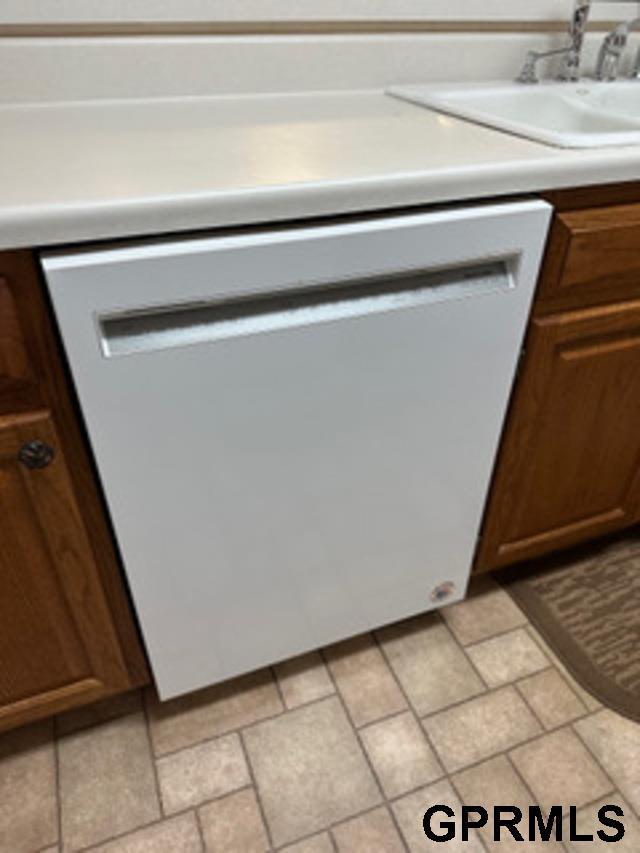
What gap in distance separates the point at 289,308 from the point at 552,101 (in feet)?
3.10

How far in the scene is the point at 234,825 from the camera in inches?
41.0

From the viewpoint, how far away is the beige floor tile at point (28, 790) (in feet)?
3.37

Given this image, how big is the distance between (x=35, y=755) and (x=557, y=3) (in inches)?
73.9

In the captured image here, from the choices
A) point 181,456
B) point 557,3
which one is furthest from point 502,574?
point 557,3

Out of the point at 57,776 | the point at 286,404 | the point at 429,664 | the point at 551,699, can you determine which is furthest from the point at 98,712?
the point at 551,699

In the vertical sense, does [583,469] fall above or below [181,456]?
below

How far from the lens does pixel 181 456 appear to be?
2.65ft

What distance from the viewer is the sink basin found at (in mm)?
1223

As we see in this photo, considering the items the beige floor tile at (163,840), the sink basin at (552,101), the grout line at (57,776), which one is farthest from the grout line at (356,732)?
the sink basin at (552,101)

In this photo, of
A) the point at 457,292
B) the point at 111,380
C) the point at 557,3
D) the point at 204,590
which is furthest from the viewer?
the point at 557,3

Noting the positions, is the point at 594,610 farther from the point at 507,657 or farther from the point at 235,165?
the point at 235,165

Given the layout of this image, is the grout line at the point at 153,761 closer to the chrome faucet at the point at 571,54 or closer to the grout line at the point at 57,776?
the grout line at the point at 57,776

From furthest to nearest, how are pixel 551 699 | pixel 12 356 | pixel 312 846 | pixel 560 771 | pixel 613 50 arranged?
pixel 613 50 < pixel 551 699 < pixel 560 771 < pixel 312 846 < pixel 12 356

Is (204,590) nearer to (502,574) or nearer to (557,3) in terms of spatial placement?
(502,574)
